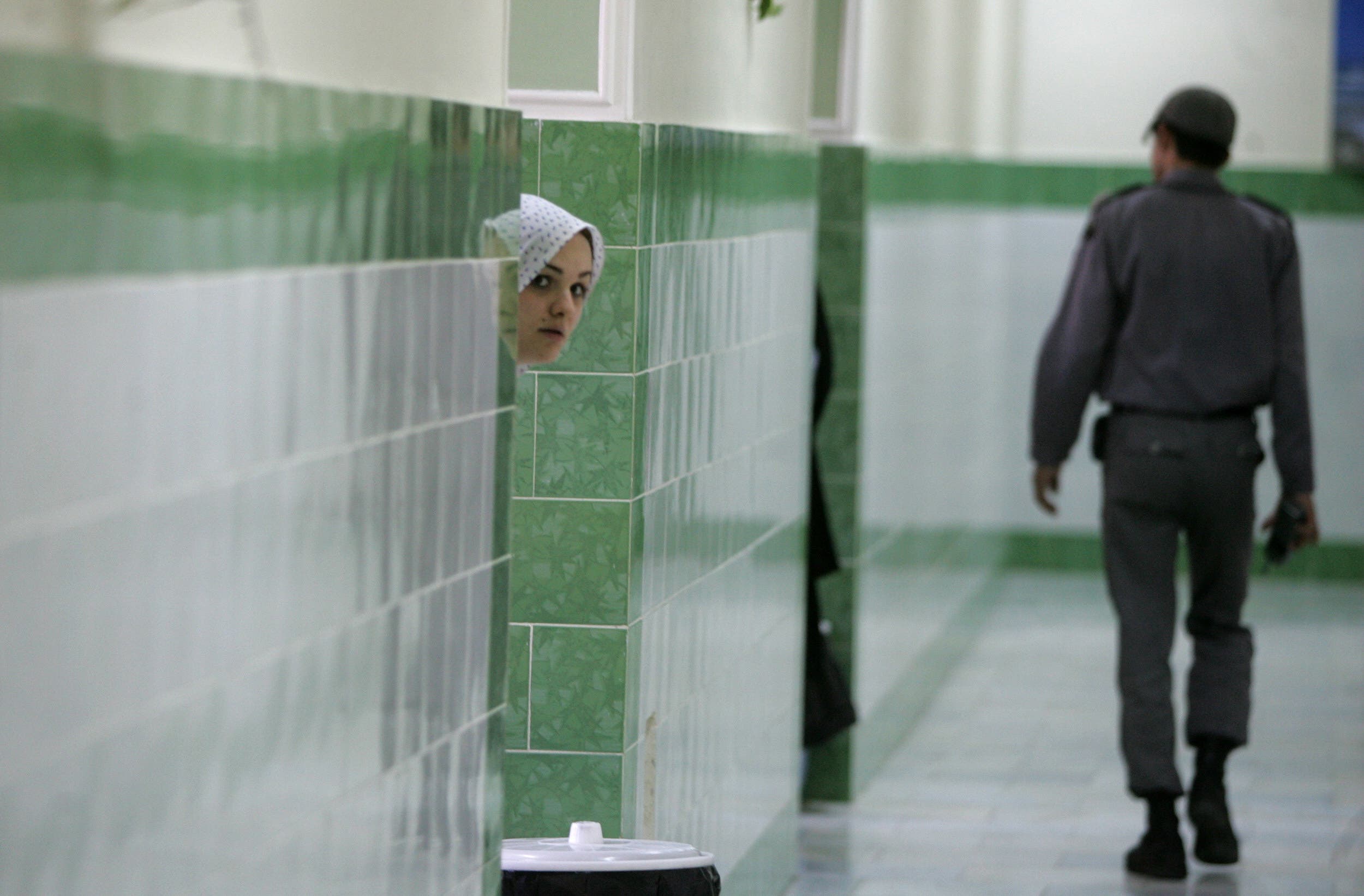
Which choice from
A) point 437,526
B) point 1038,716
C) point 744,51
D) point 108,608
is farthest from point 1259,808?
point 108,608

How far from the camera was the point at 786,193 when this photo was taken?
436cm

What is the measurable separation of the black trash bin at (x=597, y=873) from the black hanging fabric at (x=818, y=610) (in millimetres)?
2352

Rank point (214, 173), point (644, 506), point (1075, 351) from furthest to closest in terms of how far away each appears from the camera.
A: point (1075, 351), point (644, 506), point (214, 173)

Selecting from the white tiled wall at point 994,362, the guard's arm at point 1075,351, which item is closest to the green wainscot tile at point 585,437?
the guard's arm at point 1075,351

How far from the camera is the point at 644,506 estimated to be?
124 inches

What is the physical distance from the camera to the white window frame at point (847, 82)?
532 cm

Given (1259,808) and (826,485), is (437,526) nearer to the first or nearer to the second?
(826,485)

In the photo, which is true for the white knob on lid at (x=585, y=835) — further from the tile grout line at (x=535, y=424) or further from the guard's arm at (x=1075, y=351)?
the guard's arm at (x=1075, y=351)

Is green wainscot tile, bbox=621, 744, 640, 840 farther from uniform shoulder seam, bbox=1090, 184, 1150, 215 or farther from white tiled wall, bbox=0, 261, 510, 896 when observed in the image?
uniform shoulder seam, bbox=1090, 184, 1150, 215

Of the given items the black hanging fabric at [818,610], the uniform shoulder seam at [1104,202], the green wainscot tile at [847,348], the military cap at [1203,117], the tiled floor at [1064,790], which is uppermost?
the military cap at [1203,117]

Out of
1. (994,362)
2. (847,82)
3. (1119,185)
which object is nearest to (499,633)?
(847,82)

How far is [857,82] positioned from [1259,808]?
83.6 inches

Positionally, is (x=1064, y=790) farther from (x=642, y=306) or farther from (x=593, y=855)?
(x=593, y=855)

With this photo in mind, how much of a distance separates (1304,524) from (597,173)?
2538 millimetres
